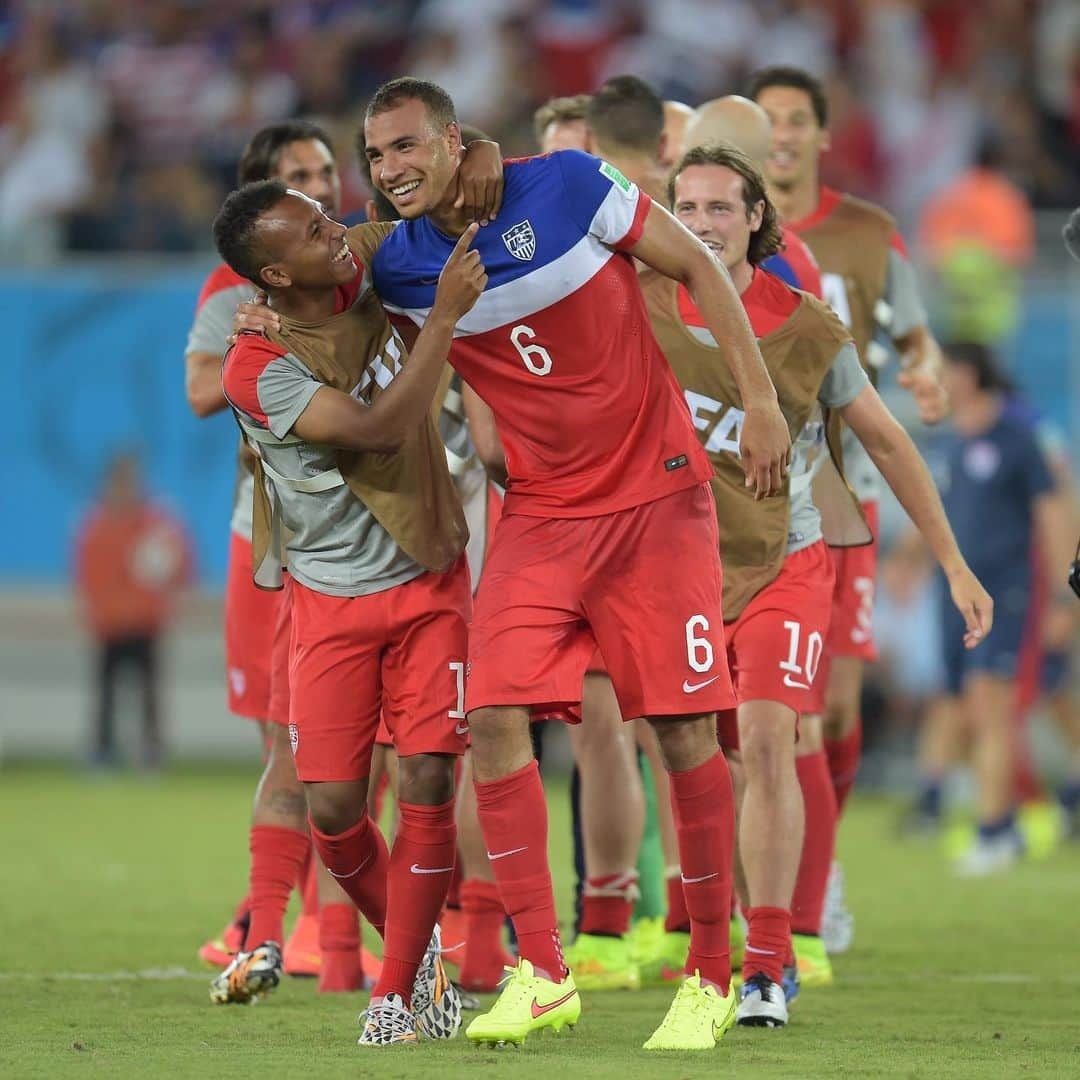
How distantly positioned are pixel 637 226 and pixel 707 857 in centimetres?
160

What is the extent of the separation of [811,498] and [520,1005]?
209 centimetres

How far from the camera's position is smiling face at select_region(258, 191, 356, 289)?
226 inches

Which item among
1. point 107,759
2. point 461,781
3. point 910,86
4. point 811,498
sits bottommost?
point 107,759

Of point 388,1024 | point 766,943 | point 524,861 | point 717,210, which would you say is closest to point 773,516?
point 717,210

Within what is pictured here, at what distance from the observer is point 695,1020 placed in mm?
5598

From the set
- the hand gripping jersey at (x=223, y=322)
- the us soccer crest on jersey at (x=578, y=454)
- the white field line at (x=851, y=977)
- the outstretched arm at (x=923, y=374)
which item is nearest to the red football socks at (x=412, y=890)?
the us soccer crest on jersey at (x=578, y=454)

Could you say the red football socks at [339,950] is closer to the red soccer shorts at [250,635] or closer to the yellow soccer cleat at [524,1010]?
the red soccer shorts at [250,635]

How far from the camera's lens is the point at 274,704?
651 centimetres

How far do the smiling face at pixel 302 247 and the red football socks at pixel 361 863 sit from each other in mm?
1405

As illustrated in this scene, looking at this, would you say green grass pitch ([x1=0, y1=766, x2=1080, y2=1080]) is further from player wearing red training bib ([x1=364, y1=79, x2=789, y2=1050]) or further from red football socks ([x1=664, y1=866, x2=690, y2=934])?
red football socks ([x1=664, y1=866, x2=690, y2=934])

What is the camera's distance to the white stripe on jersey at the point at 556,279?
5.59 metres

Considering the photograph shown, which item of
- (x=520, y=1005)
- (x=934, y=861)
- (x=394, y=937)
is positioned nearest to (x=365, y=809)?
(x=394, y=937)

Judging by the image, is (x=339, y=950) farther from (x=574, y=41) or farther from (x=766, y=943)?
(x=574, y=41)

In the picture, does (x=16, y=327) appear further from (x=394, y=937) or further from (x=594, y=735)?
(x=394, y=937)
